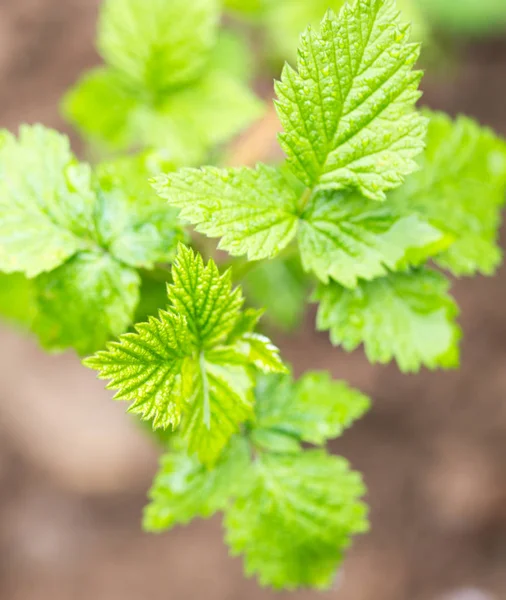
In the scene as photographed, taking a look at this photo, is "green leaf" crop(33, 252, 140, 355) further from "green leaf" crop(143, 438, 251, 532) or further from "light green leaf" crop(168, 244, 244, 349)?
"green leaf" crop(143, 438, 251, 532)

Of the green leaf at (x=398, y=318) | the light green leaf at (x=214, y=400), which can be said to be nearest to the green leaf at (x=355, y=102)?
the green leaf at (x=398, y=318)

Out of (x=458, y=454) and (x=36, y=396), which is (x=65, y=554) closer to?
(x=36, y=396)

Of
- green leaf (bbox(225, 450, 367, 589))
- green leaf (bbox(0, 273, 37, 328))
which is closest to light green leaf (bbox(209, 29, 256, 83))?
green leaf (bbox(0, 273, 37, 328))

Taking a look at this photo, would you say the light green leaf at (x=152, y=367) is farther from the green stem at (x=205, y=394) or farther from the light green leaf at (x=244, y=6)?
the light green leaf at (x=244, y=6)

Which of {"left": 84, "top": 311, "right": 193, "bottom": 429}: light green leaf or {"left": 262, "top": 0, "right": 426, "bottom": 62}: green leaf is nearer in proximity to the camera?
{"left": 84, "top": 311, "right": 193, "bottom": 429}: light green leaf

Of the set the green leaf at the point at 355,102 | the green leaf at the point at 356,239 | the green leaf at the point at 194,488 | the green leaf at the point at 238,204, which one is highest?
the green leaf at the point at 355,102
